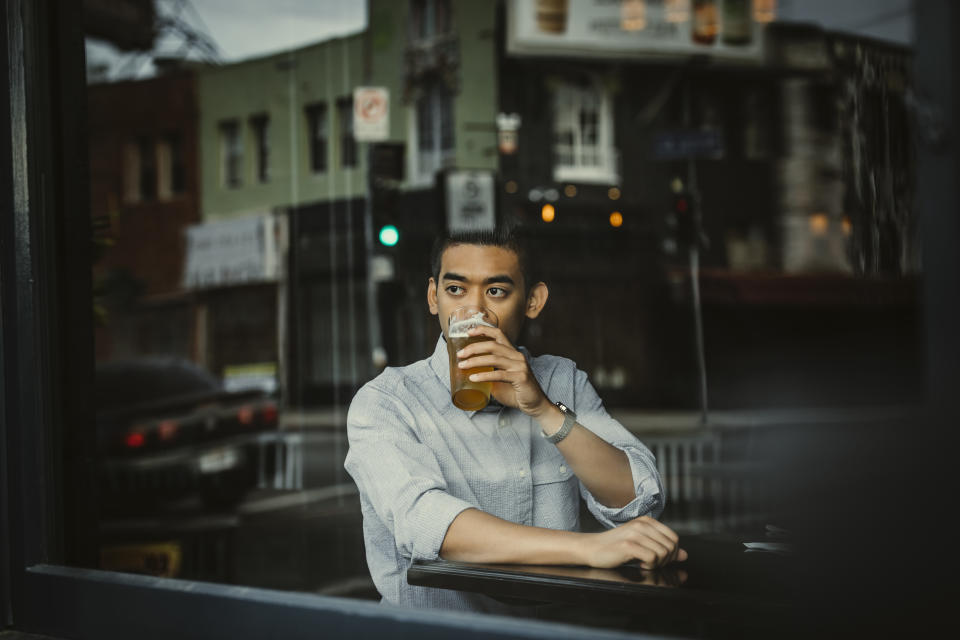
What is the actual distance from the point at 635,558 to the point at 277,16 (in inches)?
227

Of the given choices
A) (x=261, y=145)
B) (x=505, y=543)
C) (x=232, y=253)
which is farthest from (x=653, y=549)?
(x=232, y=253)

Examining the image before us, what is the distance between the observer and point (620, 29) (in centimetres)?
813

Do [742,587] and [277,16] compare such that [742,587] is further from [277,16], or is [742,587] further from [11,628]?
[277,16]

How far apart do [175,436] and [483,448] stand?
4.14 meters

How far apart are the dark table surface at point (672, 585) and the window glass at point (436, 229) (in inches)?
6.0

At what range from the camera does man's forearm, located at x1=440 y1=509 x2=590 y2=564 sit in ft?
4.90

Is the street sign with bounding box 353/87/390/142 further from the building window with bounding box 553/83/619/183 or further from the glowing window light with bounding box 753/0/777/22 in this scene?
the building window with bounding box 553/83/619/183

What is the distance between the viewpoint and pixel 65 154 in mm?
2107

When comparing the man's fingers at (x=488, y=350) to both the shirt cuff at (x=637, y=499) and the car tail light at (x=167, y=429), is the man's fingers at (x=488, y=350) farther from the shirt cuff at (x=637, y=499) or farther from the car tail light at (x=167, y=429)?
the car tail light at (x=167, y=429)

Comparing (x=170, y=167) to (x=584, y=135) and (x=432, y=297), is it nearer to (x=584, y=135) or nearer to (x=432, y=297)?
(x=584, y=135)

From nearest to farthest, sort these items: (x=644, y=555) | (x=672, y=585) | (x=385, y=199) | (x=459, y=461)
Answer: (x=672, y=585), (x=644, y=555), (x=459, y=461), (x=385, y=199)

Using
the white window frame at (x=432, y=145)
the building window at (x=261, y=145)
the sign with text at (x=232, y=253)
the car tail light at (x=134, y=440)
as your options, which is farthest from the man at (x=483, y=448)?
the sign with text at (x=232, y=253)

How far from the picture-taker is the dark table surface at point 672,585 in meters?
1.21

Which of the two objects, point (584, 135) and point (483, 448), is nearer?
point (483, 448)
